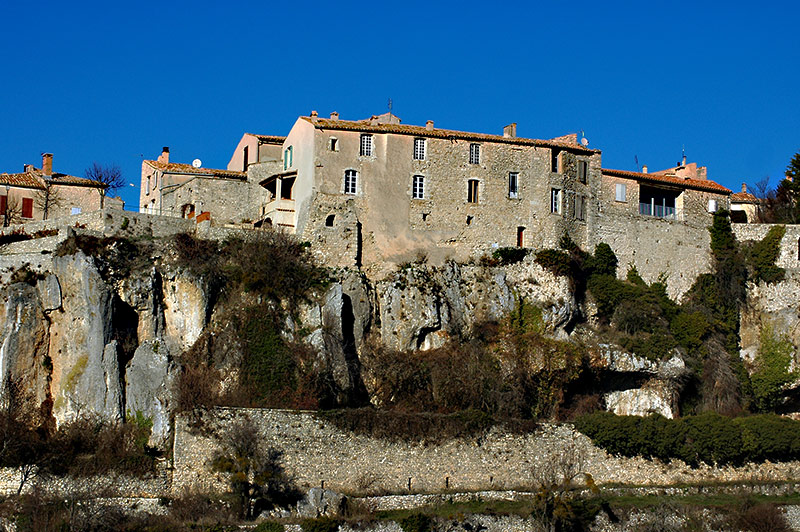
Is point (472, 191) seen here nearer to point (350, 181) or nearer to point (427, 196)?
point (427, 196)

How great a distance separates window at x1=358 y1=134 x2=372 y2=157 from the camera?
62.7 meters

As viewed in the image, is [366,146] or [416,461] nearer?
[416,461]

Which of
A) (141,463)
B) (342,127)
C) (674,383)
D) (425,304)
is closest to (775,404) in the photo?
(674,383)

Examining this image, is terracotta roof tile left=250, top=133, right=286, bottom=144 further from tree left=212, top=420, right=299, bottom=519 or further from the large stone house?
tree left=212, top=420, right=299, bottom=519

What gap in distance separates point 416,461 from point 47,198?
24610mm

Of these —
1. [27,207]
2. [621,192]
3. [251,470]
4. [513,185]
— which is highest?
[621,192]

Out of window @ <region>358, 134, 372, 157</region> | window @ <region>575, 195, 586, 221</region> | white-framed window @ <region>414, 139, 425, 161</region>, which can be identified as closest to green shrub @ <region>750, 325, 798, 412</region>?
window @ <region>575, 195, 586, 221</region>

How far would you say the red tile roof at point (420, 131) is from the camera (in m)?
62.5

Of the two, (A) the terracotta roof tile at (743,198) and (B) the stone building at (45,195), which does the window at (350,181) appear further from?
(A) the terracotta roof tile at (743,198)

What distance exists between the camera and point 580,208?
214ft

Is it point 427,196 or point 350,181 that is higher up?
point 350,181

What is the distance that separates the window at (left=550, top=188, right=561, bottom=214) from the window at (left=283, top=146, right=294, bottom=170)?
1312 centimetres

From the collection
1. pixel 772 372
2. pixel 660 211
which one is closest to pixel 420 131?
pixel 660 211

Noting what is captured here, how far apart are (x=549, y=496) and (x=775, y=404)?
17524 millimetres
